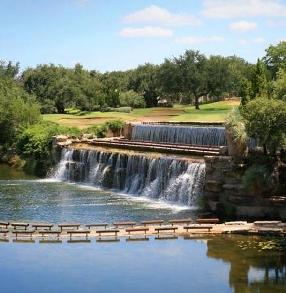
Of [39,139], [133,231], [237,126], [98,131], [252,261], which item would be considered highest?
[237,126]

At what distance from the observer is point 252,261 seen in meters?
28.7

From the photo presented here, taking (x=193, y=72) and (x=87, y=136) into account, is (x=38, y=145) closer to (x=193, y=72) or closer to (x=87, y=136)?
(x=87, y=136)

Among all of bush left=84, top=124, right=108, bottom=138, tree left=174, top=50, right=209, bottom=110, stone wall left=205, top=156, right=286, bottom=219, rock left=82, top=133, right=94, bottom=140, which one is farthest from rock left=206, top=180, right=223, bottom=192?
tree left=174, top=50, right=209, bottom=110

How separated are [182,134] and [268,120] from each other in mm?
21541

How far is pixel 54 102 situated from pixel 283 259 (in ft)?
273

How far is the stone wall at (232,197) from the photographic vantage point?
38.8m

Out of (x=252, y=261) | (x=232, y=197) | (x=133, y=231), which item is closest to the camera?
(x=252, y=261)

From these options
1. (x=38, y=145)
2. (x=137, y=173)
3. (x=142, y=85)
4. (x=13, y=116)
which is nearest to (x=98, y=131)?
(x=38, y=145)

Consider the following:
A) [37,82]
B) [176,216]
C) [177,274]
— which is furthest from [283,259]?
[37,82]

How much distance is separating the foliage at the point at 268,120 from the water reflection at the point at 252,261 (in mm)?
7660

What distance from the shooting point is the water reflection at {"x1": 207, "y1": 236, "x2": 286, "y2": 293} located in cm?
2566

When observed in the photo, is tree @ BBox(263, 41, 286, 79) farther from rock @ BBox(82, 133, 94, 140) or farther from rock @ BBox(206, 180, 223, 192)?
rock @ BBox(206, 180, 223, 192)

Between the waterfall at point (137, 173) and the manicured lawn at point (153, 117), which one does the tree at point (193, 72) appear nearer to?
the manicured lawn at point (153, 117)

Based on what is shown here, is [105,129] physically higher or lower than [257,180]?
higher
